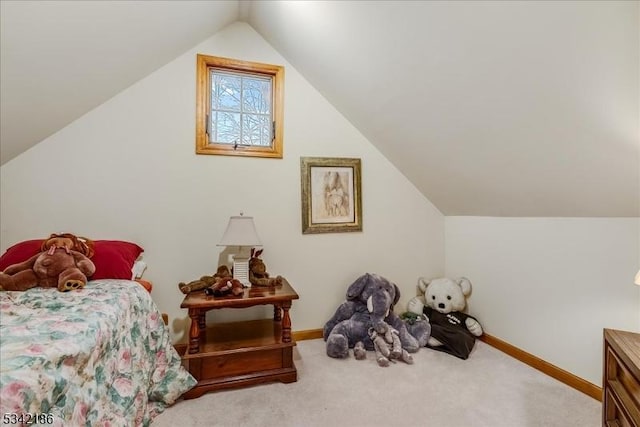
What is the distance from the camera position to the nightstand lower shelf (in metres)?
1.75

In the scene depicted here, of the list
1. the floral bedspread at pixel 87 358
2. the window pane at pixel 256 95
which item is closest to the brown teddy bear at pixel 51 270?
the floral bedspread at pixel 87 358

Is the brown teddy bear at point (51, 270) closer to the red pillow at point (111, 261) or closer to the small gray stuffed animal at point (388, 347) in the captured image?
the red pillow at point (111, 261)

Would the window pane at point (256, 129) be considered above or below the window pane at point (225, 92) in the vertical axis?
below

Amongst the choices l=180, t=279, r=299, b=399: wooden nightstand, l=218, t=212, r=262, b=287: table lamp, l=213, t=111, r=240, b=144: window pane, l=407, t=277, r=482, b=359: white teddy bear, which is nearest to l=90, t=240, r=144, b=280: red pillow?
l=180, t=279, r=299, b=399: wooden nightstand

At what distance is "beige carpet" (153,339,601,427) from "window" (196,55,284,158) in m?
1.67

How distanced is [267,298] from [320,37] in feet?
5.69

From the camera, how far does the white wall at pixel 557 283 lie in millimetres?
1641

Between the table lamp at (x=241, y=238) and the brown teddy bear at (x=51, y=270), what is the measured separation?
741 millimetres

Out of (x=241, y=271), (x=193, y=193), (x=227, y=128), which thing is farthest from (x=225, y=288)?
(x=227, y=128)

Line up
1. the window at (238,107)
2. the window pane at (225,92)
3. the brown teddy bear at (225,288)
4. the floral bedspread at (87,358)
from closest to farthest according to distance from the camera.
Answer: the floral bedspread at (87,358)
the brown teddy bear at (225,288)
the window at (238,107)
the window pane at (225,92)

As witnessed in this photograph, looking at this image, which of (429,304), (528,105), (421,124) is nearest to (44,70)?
(421,124)

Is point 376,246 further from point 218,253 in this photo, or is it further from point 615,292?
point 615,292

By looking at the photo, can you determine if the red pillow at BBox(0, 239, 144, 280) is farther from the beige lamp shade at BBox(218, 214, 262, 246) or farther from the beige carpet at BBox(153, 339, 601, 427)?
the beige carpet at BBox(153, 339, 601, 427)

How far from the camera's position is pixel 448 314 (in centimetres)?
253
